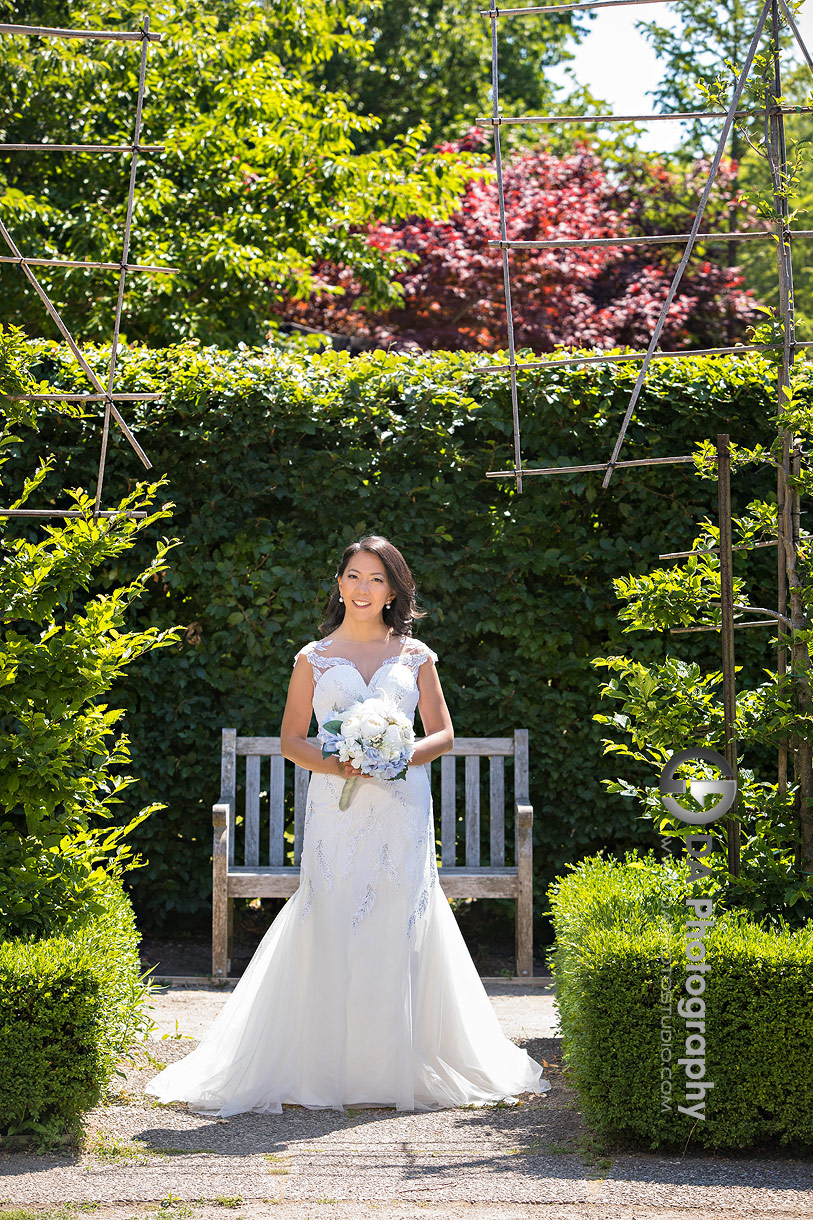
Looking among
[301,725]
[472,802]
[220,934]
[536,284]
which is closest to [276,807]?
[220,934]

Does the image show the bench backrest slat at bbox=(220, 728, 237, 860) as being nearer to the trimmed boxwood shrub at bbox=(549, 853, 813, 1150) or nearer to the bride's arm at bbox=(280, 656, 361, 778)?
the bride's arm at bbox=(280, 656, 361, 778)

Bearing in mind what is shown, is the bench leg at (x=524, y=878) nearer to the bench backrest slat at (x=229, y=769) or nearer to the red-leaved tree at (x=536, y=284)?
the bench backrest slat at (x=229, y=769)

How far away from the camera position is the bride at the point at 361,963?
4047 mm

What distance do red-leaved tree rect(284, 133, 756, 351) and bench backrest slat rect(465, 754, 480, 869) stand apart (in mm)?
7188

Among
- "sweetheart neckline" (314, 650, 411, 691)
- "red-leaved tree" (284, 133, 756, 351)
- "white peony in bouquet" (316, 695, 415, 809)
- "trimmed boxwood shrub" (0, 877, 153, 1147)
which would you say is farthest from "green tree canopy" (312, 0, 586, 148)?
"trimmed boxwood shrub" (0, 877, 153, 1147)

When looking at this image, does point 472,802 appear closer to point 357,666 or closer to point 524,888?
point 524,888

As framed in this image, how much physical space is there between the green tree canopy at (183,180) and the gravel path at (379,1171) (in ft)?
23.1

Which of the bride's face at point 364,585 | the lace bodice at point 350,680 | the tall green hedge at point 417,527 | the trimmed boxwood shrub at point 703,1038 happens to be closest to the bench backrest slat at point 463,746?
the tall green hedge at point 417,527

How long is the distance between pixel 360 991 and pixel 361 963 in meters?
0.09

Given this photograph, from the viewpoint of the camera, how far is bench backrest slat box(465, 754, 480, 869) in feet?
20.1

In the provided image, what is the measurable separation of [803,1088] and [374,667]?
6.71 feet

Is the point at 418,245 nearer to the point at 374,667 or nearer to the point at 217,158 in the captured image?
the point at 217,158

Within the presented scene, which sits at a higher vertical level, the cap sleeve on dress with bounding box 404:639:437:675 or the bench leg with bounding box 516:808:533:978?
the cap sleeve on dress with bounding box 404:639:437:675

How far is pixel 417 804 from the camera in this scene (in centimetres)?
435
